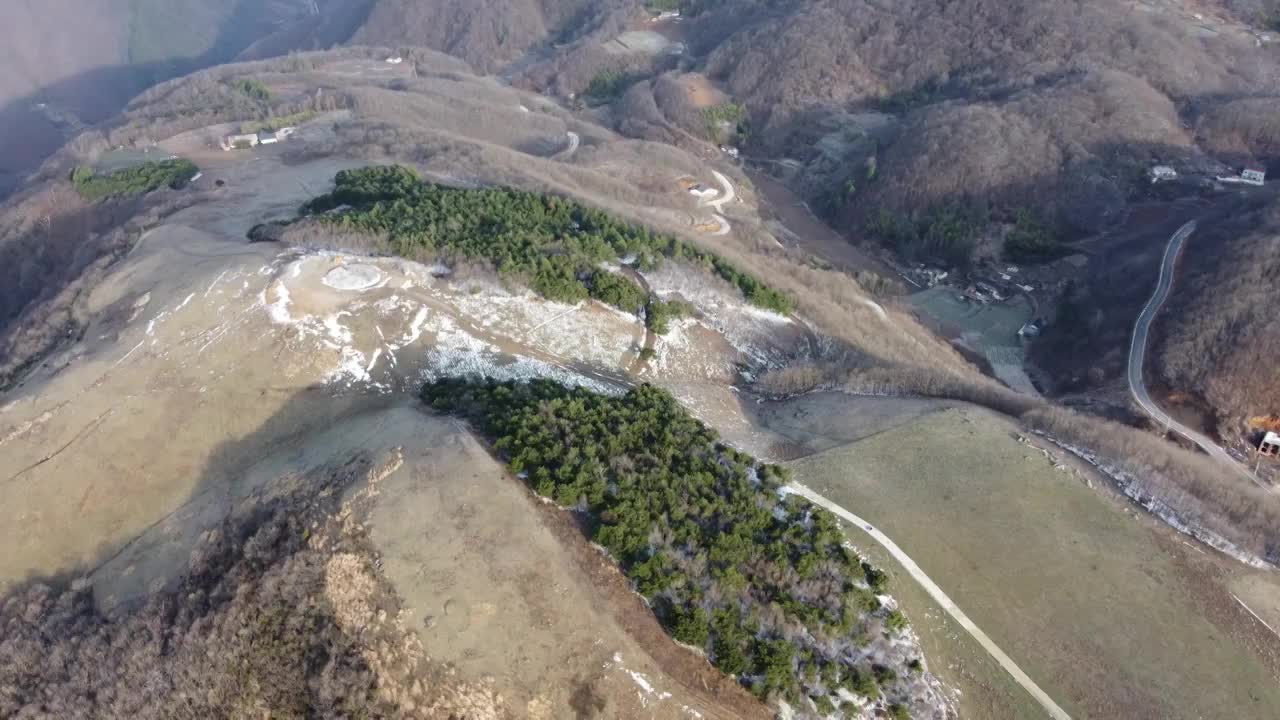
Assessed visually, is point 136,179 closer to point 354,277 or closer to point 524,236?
point 354,277

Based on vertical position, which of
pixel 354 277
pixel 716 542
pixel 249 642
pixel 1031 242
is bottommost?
pixel 1031 242

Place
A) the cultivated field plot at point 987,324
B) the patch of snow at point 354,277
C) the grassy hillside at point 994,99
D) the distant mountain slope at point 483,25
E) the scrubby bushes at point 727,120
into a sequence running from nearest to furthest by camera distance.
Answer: the patch of snow at point 354,277, the cultivated field plot at point 987,324, the grassy hillside at point 994,99, the scrubby bushes at point 727,120, the distant mountain slope at point 483,25

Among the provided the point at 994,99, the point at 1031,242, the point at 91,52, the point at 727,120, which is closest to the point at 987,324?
the point at 1031,242

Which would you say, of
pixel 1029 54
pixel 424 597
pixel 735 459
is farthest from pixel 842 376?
pixel 1029 54

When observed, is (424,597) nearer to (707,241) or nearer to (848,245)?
(707,241)

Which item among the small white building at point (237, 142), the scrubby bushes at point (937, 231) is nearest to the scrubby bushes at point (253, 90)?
the small white building at point (237, 142)

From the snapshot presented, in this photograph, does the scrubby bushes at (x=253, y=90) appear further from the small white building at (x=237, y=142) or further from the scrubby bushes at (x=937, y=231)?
the scrubby bushes at (x=937, y=231)
